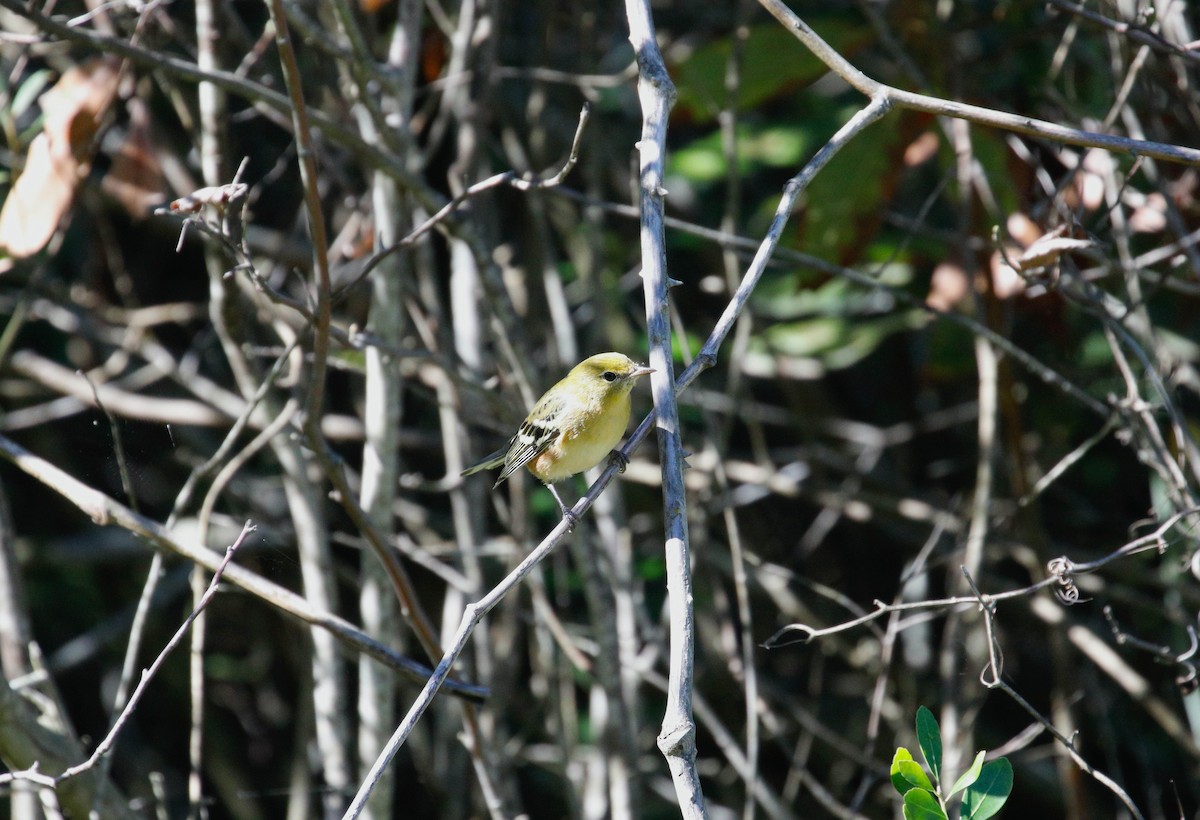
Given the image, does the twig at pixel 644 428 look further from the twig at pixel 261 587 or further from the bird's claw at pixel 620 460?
the twig at pixel 261 587

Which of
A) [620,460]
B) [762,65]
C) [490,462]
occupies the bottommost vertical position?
[490,462]

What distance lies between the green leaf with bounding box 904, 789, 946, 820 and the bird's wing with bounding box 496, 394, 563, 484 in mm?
2099

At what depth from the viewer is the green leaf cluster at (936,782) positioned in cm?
221

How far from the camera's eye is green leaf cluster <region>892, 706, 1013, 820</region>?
7.24 feet

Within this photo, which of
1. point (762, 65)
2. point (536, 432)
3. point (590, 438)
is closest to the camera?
point (590, 438)

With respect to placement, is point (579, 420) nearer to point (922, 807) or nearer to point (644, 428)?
point (644, 428)

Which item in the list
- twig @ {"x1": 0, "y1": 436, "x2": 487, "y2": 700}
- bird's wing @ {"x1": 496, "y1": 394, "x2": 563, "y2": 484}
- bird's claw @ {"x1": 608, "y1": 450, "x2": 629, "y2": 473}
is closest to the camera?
bird's claw @ {"x1": 608, "y1": 450, "x2": 629, "y2": 473}

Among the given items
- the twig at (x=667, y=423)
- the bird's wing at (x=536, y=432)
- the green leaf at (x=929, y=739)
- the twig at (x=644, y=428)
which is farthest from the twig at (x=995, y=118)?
the bird's wing at (x=536, y=432)

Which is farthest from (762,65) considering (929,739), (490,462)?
(929,739)

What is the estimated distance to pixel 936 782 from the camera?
229 cm

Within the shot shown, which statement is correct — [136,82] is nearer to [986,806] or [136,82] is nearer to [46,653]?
[46,653]

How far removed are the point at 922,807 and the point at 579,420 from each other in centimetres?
205

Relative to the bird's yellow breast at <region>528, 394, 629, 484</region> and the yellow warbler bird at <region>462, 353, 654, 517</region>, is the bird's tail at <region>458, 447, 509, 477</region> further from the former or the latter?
the bird's yellow breast at <region>528, 394, 629, 484</region>

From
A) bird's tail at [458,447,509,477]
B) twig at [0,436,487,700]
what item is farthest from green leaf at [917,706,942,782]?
bird's tail at [458,447,509,477]
